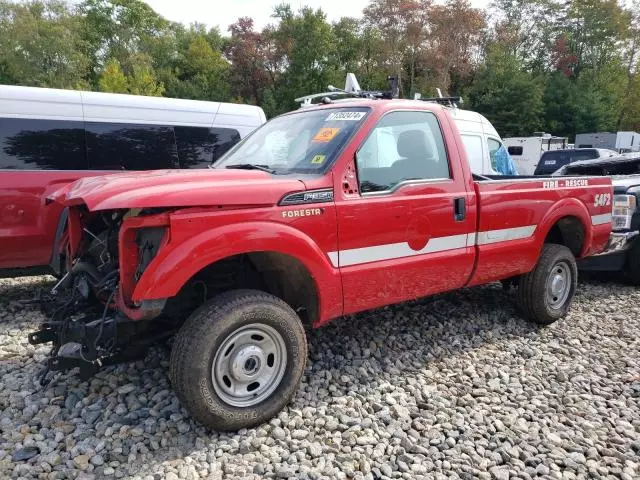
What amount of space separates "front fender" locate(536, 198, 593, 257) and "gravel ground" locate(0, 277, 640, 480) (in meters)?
0.93

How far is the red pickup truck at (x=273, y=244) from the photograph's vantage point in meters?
2.73

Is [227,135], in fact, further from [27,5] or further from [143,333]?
[27,5]

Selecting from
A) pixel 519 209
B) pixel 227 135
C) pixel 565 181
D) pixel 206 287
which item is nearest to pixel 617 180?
pixel 565 181

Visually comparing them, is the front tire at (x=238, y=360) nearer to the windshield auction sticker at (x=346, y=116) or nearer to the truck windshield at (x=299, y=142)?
the truck windshield at (x=299, y=142)

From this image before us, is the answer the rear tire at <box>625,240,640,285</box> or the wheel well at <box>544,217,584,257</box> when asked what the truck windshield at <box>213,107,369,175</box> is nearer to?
the wheel well at <box>544,217,584,257</box>

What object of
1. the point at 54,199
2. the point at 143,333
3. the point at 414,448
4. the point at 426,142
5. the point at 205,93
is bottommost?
the point at 414,448

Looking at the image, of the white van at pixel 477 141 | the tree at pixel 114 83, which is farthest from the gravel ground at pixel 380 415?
the tree at pixel 114 83

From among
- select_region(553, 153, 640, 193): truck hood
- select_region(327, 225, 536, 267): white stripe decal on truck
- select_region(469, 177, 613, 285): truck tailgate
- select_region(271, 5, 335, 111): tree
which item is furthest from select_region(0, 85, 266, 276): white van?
select_region(271, 5, 335, 111): tree

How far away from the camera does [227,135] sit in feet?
22.0

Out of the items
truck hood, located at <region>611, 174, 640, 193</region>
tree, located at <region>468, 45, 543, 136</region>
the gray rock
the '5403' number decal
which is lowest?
the gray rock

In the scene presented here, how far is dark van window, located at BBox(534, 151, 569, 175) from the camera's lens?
1514 cm

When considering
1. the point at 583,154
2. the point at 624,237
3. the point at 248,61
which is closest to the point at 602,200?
the point at 624,237

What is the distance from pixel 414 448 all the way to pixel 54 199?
282 centimetres

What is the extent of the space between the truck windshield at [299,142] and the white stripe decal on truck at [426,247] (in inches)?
23.7
